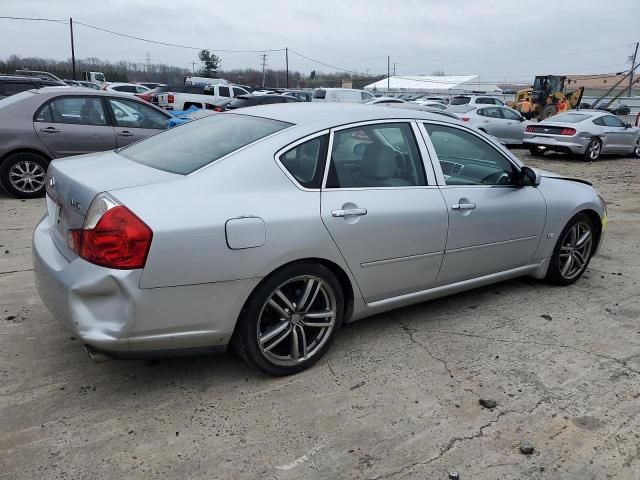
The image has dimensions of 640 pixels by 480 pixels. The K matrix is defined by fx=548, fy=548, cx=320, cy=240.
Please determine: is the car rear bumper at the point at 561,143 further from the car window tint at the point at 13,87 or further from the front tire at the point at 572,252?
the car window tint at the point at 13,87

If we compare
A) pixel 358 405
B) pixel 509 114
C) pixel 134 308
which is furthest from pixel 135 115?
pixel 509 114

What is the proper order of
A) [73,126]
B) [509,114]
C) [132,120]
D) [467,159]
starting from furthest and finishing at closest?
[509,114]
[132,120]
[73,126]
[467,159]

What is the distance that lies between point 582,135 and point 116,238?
14.2 m

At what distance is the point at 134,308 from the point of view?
8.39ft

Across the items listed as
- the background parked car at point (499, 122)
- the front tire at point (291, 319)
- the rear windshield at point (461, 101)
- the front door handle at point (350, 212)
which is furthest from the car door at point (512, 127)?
the front tire at point (291, 319)

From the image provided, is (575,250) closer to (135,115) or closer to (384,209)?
(384,209)

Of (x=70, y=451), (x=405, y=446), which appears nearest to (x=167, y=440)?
(x=70, y=451)

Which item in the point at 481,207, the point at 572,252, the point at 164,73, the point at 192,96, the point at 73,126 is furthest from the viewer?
the point at 164,73

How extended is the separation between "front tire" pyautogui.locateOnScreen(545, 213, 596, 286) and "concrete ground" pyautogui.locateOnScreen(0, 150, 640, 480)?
23.9 inches

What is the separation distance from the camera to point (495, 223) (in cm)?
399

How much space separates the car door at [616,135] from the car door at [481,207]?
1236cm

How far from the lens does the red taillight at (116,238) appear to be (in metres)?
2.52

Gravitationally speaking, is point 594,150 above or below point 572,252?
above

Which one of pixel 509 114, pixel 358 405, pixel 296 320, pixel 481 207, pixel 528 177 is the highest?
pixel 509 114
